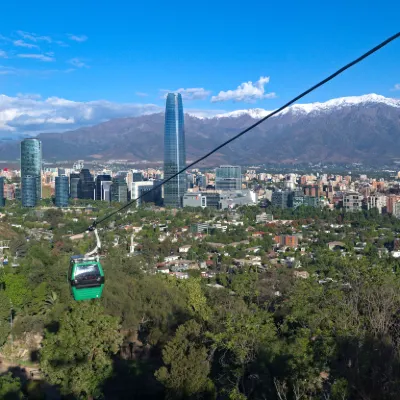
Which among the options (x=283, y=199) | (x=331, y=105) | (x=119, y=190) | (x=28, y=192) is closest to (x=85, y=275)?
(x=283, y=199)

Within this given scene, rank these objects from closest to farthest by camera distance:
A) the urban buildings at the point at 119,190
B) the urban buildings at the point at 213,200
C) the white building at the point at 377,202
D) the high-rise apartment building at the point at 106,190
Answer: the white building at the point at 377,202, the urban buildings at the point at 213,200, the urban buildings at the point at 119,190, the high-rise apartment building at the point at 106,190

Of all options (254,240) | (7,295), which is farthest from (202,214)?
(7,295)

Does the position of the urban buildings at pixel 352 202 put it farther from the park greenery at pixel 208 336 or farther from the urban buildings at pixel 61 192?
the park greenery at pixel 208 336

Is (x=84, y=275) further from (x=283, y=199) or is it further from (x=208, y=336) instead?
(x=283, y=199)

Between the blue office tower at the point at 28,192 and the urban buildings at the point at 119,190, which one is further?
the urban buildings at the point at 119,190

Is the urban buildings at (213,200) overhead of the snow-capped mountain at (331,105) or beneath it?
beneath

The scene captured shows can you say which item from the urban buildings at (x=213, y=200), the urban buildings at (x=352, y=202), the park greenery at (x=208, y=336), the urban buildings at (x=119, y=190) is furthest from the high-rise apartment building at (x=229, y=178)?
the park greenery at (x=208, y=336)
